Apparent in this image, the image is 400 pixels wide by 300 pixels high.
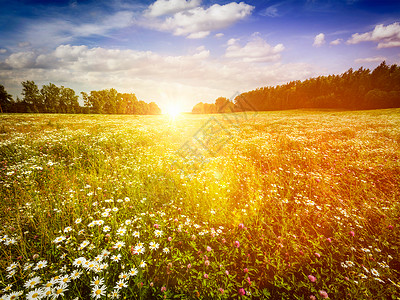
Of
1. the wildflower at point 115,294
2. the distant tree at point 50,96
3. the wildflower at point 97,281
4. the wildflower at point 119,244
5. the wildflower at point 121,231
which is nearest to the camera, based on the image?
the wildflower at point 115,294

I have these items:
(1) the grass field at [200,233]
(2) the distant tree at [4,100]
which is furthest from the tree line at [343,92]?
(2) the distant tree at [4,100]

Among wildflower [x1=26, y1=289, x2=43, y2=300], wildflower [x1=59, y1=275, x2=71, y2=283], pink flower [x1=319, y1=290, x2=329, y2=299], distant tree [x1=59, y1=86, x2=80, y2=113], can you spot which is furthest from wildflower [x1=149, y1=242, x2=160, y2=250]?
distant tree [x1=59, y1=86, x2=80, y2=113]

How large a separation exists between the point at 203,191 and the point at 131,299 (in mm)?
2754

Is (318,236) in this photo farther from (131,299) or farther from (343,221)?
(131,299)

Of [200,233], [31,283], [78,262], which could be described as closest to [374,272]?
[200,233]

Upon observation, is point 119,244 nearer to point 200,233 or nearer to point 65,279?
point 65,279

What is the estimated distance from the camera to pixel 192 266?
2754mm

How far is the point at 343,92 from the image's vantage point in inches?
2253

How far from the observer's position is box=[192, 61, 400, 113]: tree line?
50.3m

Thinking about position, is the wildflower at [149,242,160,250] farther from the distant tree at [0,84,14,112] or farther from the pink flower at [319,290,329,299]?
the distant tree at [0,84,14,112]

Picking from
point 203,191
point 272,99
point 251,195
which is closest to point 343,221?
point 251,195

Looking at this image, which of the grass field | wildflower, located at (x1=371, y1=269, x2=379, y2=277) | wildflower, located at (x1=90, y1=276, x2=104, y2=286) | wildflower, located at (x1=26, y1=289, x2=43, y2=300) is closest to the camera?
wildflower, located at (x1=26, y1=289, x2=43, y2=300)

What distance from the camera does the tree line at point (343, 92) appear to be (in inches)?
1982

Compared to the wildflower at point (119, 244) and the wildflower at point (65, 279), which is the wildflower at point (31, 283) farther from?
Result: the wildflower at point (119, 244)
